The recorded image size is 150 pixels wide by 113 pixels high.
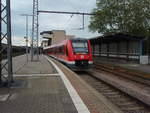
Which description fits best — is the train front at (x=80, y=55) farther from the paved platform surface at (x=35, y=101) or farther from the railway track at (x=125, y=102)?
the paved platform surface at (x=35, y=101)

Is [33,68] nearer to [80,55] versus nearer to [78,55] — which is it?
[78,55]

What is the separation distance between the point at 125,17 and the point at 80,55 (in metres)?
24.4

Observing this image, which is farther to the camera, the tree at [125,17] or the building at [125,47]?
the tree at [125,17]

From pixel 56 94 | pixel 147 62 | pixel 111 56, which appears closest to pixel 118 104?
pixel 56 94

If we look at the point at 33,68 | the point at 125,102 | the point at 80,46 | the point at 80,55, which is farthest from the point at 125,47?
the point at 125,102

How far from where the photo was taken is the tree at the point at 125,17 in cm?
4244

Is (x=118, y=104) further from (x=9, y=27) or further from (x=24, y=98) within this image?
(x=9, y=27)

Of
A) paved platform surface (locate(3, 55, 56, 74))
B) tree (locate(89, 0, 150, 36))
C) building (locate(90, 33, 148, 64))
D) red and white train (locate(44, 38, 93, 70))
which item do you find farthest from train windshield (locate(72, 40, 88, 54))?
tree (locate(89, 0, 150, 36))

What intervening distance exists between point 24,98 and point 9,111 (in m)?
1.61

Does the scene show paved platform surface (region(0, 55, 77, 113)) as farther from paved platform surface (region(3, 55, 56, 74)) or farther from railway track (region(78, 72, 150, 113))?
paved platform surface (region(3, 55, 56, 74))

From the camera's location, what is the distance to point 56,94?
8.44m

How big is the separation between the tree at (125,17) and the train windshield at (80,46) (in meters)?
22.1

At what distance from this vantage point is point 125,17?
4234 centimetres

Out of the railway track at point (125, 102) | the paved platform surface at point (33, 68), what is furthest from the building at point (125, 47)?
the railway track at point (125, 102)
